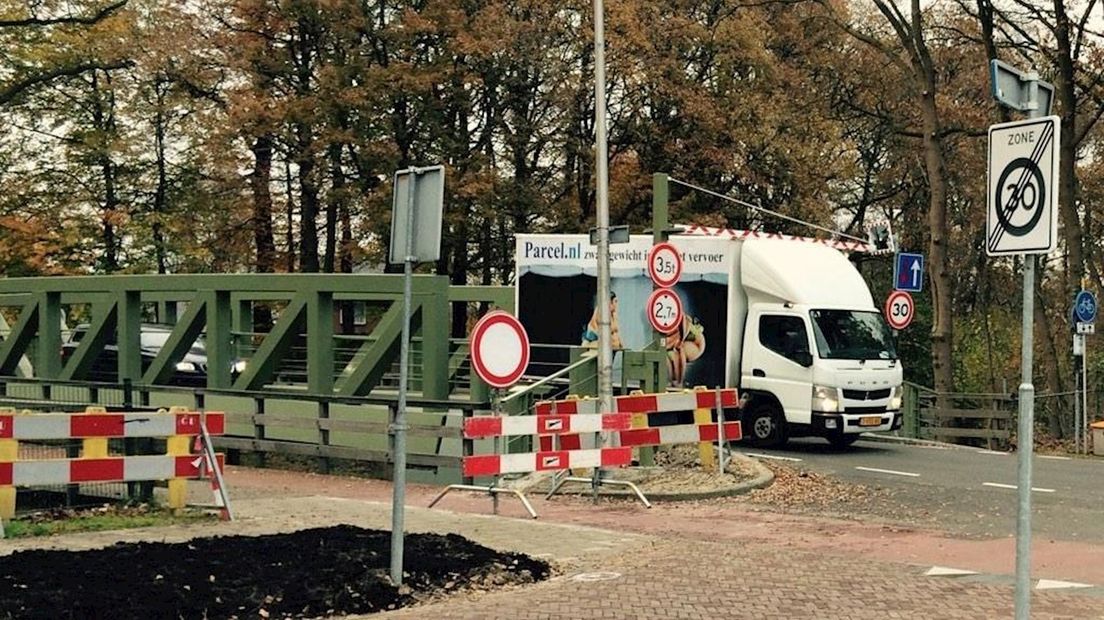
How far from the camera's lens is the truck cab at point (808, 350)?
18.5 m

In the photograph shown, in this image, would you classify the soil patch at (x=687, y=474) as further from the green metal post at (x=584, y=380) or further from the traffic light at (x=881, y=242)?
the traffic light at (x=881, y=242)

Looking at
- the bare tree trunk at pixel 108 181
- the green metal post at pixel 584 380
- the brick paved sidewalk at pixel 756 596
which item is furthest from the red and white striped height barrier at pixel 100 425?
the bare tree trunk at pixel 108 181

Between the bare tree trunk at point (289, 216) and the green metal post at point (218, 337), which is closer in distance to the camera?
the green metal post at point (218, 337)

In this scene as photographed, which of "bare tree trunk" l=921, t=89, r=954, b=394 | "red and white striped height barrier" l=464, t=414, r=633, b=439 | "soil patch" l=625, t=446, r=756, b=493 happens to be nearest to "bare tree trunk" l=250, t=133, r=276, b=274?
"bare tree trunk" l=921, t=89, r=954, b=394

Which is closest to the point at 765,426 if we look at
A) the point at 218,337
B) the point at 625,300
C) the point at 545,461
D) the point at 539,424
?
the point at 625,300

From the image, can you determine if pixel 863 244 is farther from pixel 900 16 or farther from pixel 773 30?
pixel 773 30

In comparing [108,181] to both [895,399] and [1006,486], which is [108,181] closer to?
[895,399]

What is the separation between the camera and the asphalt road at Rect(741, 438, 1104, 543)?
1182 cm

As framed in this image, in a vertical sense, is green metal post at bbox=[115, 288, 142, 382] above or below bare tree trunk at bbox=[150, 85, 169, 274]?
below

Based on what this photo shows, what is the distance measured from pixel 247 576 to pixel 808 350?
41.8ft

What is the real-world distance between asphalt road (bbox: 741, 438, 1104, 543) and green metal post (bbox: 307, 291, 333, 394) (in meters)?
6.93

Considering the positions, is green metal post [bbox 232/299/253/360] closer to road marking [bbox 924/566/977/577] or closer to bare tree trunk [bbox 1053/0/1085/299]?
road marking [bbox 924/566/977/577]

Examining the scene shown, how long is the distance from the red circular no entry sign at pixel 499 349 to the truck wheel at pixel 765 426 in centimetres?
947

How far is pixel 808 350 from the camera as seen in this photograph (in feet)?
61.2
